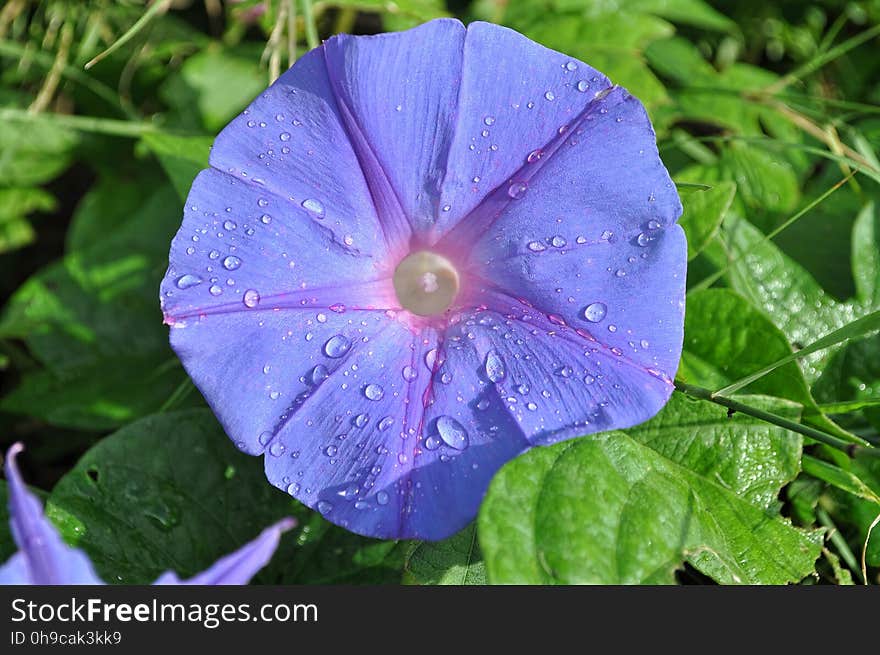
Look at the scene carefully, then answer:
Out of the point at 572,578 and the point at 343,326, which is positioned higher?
the point at 343,326

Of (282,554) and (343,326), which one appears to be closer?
(343,326)

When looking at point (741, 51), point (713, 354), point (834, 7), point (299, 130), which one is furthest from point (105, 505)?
point (834, 7)

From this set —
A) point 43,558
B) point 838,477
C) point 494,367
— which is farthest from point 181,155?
point 838,477

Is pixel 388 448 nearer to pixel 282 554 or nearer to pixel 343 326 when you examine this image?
pixel 343 326

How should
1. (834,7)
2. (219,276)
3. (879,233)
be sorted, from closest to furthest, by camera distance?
(219,276)
(879,233)
(834,7)

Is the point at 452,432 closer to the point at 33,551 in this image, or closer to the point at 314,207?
the point at 314,207

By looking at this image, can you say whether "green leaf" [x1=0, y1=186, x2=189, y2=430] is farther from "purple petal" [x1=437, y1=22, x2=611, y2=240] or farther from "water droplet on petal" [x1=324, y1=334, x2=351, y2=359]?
"purple petal" [x1=437, y1=22, x2=611, y2=240]

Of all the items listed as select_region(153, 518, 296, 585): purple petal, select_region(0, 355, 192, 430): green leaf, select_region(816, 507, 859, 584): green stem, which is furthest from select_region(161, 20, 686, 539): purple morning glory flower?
select_region(0, 355, 192, 430): green leaf
